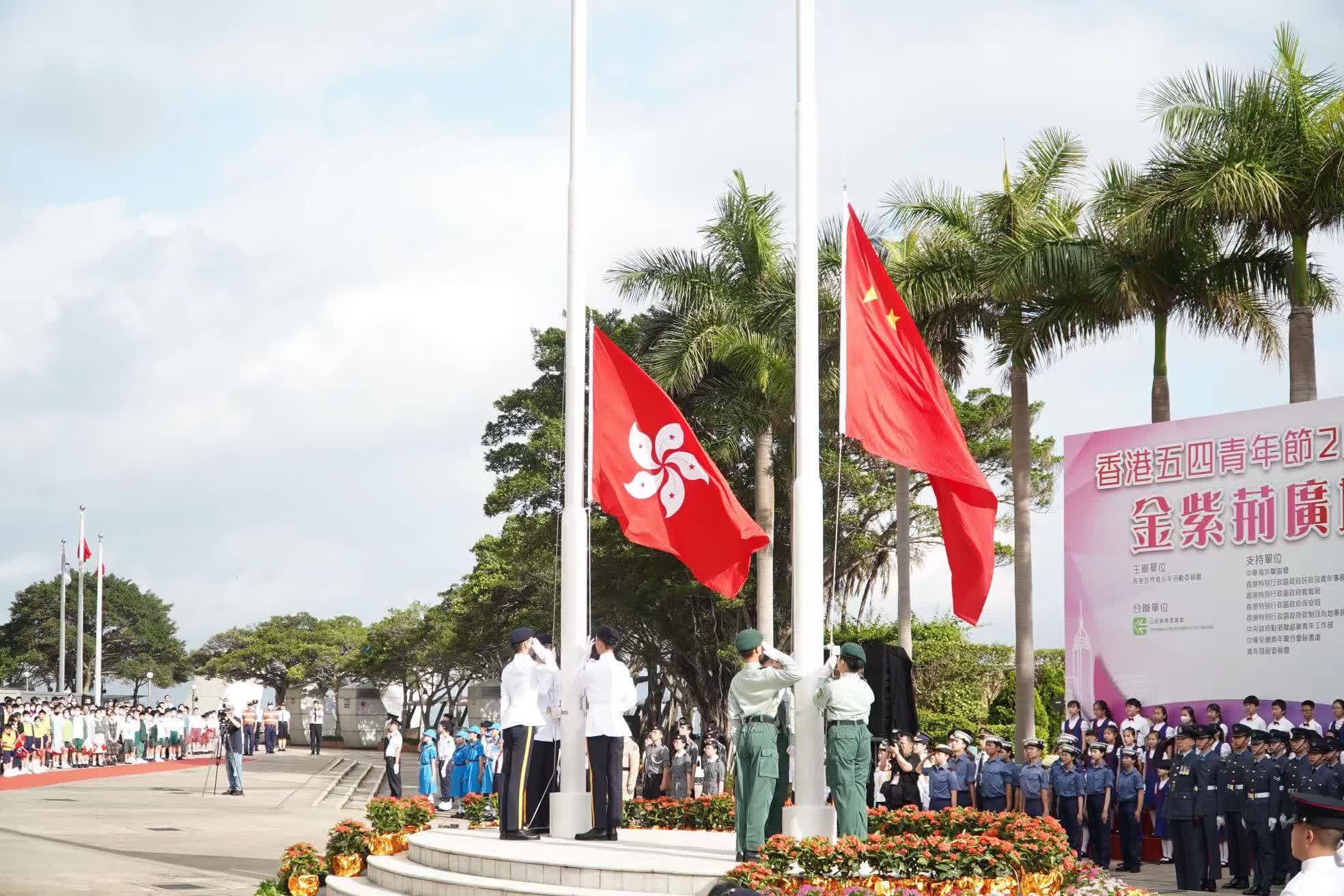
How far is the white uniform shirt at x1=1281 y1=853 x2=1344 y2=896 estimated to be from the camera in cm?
462

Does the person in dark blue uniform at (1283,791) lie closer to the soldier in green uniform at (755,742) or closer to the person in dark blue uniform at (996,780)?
the person in dark blue uniform at (996,780)

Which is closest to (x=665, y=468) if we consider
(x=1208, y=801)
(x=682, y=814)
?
(x=682, y=814)

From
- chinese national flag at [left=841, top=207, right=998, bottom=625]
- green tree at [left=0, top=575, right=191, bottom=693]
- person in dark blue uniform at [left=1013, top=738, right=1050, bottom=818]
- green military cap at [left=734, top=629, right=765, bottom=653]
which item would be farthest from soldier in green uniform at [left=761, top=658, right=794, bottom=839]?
green tree at [left=0, top=575, right=191, bottom=693]

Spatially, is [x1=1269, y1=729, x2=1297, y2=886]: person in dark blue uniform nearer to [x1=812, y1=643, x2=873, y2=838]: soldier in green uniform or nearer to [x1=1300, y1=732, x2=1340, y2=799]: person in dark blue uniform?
[x1=1300, y1=732, x2=1340, y2=799]: person in dark blue uniform

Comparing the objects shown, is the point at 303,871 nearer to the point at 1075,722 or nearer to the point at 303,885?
the point at 303,885

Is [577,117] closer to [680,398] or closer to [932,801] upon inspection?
[932,801]

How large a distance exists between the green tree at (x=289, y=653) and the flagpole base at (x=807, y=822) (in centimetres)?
6192

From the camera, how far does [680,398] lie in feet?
100

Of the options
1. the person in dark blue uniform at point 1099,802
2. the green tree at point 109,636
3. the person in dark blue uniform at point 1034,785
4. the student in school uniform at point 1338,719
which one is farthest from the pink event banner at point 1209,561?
the green tree at point 109,636

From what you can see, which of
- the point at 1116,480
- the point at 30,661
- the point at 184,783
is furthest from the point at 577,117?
the point at 30,661

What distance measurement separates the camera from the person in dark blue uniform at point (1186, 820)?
590 inches

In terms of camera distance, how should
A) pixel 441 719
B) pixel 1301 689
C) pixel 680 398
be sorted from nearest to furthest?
pixel 1301 689
pixel 441 719
pixel 680 398

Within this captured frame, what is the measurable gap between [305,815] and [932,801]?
11.1 meters

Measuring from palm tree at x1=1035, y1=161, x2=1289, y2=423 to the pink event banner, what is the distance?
3.57 m
